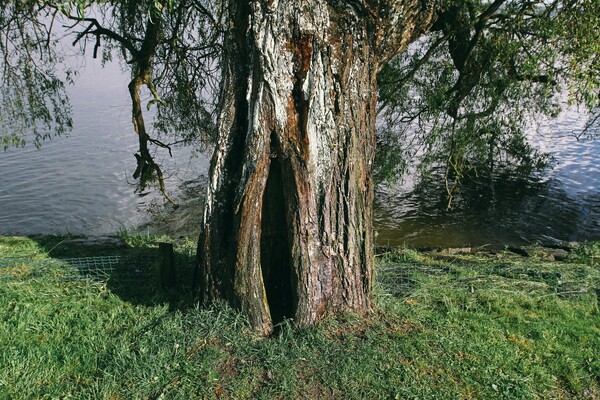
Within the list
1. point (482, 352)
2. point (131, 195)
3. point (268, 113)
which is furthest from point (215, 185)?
point (131, 195)

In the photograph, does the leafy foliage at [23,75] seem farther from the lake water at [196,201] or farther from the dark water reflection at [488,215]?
the dark water reflection at [488,215]

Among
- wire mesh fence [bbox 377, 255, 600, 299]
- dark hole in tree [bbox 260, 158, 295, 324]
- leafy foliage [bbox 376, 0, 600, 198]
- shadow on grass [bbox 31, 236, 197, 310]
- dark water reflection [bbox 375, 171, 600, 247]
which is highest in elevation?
leafy foliage [bbox 376, 0, 600, 198]

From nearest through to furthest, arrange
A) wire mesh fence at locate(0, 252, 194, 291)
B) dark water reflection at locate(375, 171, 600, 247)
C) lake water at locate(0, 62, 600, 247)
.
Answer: wire mesh fence at locate(0, 252, 194, 291) < dark water reflection at locate(375, 171, 600, 247) < lake water at locate(0, 62, 600, 247)

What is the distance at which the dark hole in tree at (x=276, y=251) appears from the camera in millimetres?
4930

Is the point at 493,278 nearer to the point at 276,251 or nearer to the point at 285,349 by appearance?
the point at 276,251

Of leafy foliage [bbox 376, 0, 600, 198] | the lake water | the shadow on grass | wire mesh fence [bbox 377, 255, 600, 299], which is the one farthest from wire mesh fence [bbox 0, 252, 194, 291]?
the lake water

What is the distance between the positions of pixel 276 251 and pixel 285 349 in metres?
0.97

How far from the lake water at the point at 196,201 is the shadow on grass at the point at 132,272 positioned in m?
5.32

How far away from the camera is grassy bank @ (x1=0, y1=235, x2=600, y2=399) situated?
161 inches

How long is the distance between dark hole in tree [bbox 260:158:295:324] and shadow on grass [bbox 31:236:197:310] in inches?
30.2

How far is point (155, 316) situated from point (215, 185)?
4.48ft

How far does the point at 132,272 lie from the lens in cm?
622

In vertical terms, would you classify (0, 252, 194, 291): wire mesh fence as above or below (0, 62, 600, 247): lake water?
above

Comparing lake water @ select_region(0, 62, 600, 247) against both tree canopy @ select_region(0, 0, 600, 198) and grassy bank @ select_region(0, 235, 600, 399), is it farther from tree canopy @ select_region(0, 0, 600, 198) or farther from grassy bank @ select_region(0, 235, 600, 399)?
grassy bank @ select_region(0, 235, 600, 399)
